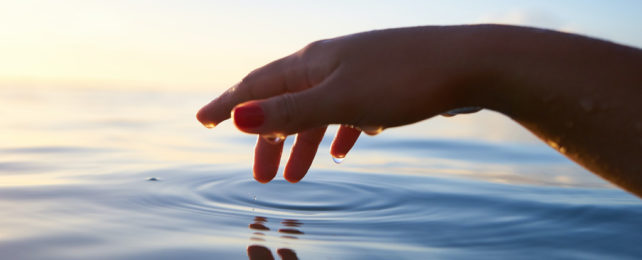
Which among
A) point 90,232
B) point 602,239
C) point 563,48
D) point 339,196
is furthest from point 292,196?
point 563,48

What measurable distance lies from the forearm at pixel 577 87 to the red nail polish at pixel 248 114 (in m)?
0.54

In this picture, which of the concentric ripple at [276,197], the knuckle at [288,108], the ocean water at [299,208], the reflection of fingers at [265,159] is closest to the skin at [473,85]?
the knuckle at [288,108]

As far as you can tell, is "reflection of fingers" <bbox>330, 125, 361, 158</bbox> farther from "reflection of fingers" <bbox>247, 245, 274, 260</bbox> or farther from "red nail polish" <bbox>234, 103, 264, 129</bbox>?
"red nail polish" <bbox>234, 103, 264, 129</bbox>

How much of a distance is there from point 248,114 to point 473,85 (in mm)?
548

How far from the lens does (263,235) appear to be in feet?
5.62

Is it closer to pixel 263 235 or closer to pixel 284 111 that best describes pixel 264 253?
pixel 263 235

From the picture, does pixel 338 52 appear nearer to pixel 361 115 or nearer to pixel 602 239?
pixel 361 115

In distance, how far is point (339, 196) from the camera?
249 centimetres

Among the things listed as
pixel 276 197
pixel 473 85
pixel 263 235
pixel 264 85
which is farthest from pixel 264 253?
pixel 276 197

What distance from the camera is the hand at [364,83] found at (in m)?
1.19

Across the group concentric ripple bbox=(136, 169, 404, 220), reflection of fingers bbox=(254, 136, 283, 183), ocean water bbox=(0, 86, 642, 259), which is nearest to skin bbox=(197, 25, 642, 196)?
reflection of fingers bbox=(254, 136, 283, 183)

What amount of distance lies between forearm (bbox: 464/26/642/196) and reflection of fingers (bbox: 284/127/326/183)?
0.58 m

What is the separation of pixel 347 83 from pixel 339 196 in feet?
4.41

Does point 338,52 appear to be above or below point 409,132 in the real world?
below
